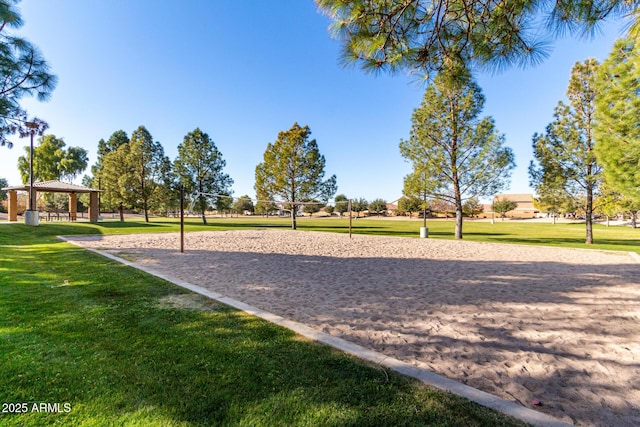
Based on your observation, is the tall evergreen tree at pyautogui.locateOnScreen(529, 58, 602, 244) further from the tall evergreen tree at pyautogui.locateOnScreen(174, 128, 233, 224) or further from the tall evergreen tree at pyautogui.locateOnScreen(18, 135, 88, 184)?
the tall evergreen tree at pyautogui.locateOnScreen(18, 135, 88, 184)

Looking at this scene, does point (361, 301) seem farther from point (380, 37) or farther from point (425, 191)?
point (425, 191)

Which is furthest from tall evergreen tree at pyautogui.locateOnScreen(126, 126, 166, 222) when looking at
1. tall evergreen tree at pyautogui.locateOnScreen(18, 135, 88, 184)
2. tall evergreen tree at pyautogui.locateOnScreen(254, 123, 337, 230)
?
tall evergreen tree at pyautogui.locateOnScreen(18, 135, 88, 184)

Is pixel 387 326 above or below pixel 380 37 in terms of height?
below

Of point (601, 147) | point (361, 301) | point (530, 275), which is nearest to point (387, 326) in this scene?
point (361, 301)

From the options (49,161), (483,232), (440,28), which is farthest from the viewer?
(49,161)

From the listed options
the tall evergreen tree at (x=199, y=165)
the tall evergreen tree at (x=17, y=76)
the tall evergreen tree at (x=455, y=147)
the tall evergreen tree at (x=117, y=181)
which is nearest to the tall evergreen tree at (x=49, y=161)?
the tall evergreen tree at (x=117, y=181)

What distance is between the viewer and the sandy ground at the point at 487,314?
264 cm

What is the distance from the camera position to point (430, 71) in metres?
4.53

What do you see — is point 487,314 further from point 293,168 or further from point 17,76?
point 293,168

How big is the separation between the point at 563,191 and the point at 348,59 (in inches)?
752

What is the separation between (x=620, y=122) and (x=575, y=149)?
803 cm

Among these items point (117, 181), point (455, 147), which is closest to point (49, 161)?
point (117, 181)

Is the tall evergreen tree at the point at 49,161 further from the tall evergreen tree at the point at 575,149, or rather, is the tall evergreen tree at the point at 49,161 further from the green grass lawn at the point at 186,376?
the tall evergreen tree at the point at 575,149

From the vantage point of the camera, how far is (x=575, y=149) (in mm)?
16109
